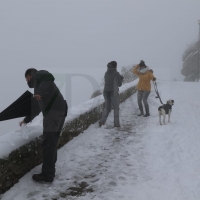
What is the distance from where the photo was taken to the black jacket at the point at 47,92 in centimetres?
387

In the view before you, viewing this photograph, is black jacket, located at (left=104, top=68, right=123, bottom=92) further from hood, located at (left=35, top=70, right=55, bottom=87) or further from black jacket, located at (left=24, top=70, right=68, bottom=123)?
hood, located at (left=35, top=70, right=55, bottom=87)

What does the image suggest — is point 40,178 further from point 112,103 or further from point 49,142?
point 112,103

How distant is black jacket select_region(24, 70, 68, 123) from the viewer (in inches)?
152

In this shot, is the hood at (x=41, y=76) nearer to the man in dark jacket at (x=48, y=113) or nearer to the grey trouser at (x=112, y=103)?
the man in dark jacket at (x=48, y=113)

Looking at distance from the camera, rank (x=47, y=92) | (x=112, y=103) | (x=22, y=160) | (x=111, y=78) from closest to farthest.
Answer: (x=47, y=92) < (x=22, y=160) < (x=111, y=78) < (x=112, y=103)

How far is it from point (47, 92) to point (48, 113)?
419mm

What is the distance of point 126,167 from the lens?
4.68m

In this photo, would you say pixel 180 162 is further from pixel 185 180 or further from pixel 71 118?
pixel 71 118

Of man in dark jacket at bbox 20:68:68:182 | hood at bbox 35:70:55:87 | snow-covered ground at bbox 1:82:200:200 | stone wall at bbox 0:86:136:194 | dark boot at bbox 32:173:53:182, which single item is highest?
hood at bbox 35:70:55:87

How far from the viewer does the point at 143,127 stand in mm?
7668

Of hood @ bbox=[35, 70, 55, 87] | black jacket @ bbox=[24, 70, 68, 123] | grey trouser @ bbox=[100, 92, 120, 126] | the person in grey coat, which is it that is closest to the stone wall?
black jacket @ bbox=[24, 70, 68, 123]

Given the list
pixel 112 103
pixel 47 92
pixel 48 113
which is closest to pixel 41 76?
pixel 47 92

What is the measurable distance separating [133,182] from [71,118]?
2.82 metres

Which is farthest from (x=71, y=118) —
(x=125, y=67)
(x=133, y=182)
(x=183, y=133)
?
(x=125, y=67)
